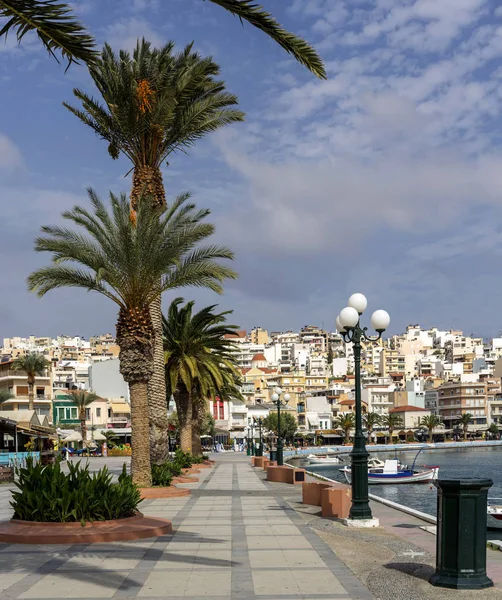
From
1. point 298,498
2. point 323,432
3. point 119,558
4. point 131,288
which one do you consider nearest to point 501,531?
point 298,498

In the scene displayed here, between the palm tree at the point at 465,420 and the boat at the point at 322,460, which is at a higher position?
the boat at the point at 322,460

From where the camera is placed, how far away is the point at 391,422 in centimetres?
12825

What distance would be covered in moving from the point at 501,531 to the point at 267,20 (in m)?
18.0

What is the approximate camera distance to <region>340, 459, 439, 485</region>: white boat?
49.9 meters

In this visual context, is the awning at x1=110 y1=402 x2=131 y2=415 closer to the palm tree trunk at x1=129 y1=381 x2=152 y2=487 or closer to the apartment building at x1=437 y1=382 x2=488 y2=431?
the apartment building at x1=437 y1=382 x2=488 y2=431

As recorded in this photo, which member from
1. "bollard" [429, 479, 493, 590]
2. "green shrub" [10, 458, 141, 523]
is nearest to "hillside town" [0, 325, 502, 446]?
"green shrub" [10, 458, 141, 523]

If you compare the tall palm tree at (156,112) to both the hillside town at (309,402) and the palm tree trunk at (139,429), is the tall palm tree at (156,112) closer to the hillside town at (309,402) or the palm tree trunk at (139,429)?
the palm tree trunk at (139,429)

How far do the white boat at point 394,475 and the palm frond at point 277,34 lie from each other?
44.3 metres

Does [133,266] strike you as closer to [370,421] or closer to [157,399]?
[157,399]

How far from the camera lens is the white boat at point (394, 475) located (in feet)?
164

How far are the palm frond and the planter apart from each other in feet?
25.1

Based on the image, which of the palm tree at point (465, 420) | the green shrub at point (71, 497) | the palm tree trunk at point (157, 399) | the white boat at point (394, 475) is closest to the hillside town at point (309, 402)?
the palm tree at point (465, 420)

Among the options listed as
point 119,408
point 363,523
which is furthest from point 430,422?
point 363,523

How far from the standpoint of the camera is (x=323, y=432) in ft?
417
